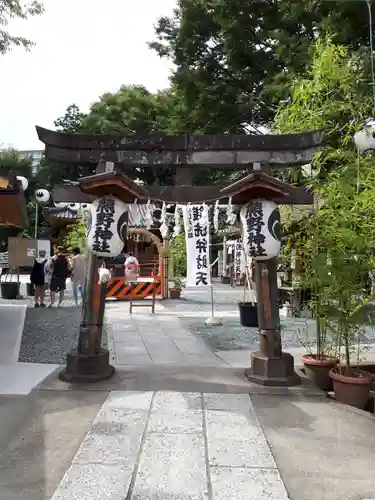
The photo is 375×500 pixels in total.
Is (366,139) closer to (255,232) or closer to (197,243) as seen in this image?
(255,232)

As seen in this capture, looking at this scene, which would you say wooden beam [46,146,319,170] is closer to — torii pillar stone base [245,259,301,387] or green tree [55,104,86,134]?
torii pillar stone base [245,259,301,387]

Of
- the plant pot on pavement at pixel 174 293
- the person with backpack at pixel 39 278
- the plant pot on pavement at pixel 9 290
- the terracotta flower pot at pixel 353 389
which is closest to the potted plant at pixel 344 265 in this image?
the terracotta flower pot at pixel 353 389

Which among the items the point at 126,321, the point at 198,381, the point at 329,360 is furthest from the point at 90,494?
the point at 126,321

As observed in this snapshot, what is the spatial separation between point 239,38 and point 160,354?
1255 cm

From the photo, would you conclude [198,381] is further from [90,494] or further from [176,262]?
[176,262]

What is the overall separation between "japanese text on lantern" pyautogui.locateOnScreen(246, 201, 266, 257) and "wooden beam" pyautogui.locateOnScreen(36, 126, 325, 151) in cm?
111

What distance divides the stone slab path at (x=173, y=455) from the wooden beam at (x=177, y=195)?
111 inches

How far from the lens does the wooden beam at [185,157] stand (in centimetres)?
616

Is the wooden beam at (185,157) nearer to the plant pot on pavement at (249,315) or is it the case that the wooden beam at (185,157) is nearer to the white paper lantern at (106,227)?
the white paper lantern at (106,227)

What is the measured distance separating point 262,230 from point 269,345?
5.40 feet

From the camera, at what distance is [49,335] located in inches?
357

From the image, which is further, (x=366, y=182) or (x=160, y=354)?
(x=160, y=354)

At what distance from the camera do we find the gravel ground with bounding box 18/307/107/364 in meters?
7.31

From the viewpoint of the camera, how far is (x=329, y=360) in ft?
19.5
